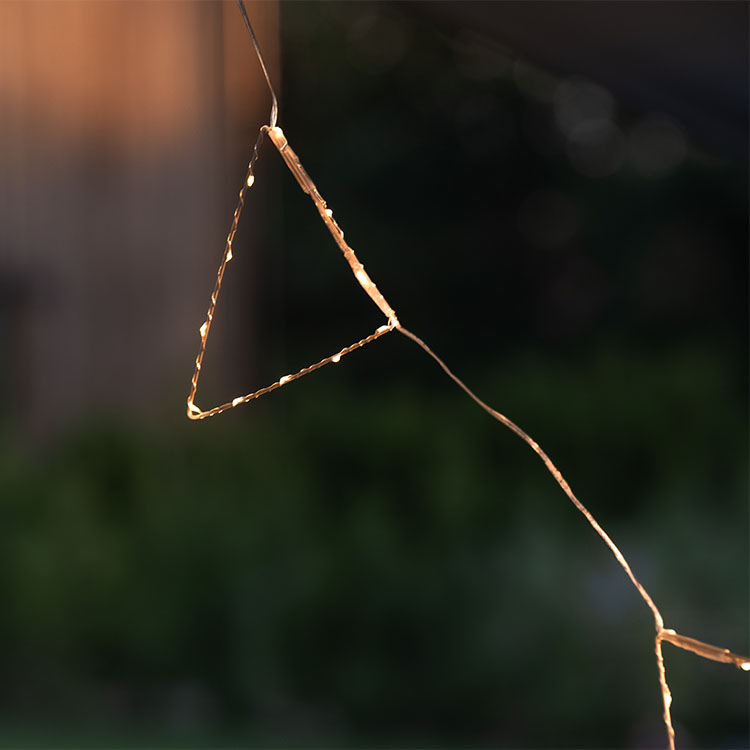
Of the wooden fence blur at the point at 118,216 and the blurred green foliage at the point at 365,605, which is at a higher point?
the wooden fence blur at the point at 118,216

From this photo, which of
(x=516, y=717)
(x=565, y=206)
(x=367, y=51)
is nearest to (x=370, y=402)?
(x=516, y=717)

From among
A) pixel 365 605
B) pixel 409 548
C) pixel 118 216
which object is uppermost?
pixel 118 216

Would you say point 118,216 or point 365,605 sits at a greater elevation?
point 118,216

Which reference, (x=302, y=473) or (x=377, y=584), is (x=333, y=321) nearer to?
(x=302, y=473)

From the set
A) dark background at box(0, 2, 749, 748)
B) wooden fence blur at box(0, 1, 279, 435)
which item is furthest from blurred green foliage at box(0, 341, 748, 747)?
wooden fence blur at box(0, 1, 279, 435)

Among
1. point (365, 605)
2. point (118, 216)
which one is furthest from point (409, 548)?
point (118, 216)

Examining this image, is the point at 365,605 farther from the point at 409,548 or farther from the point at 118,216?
the point at 118,216

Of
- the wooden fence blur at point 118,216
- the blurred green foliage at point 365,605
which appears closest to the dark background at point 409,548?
the blurred green foliage at point 365,605

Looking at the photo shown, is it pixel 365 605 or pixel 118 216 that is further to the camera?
pixel 118 216

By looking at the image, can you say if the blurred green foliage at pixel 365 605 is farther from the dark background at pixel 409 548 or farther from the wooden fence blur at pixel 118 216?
the wooden fence blur at pixel 118 216

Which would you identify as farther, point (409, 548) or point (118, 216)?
point (118, 216)

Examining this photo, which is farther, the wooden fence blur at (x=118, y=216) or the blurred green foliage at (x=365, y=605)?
the wooden fence blur at (x=118, y=216)
